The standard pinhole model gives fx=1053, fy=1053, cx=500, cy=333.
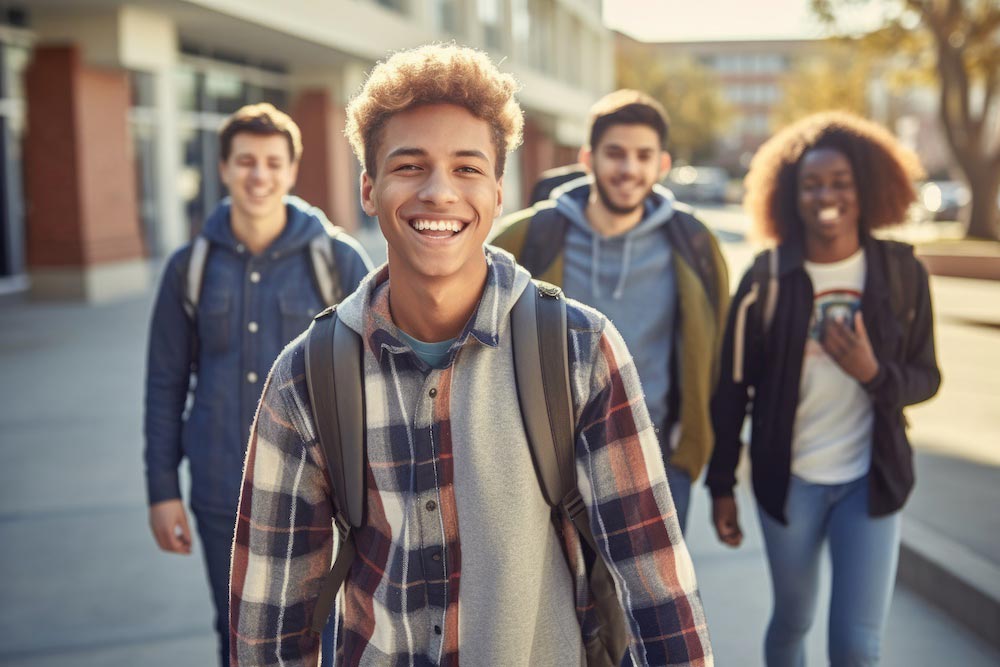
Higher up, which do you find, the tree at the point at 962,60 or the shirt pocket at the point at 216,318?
the tree at the point at 962,60

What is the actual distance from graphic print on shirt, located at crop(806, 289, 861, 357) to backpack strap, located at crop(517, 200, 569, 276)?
1007mm

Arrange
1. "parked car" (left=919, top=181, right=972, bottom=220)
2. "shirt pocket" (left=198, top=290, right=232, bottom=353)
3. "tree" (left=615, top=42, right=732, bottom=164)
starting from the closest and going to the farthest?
"shirt pocket" (left=198, top=290, right=232, bottom=353)
"parked car" (left=919, top=181, right=972, bottom=220)
"tree" (left=615, top=42, right=732, bottom=164)

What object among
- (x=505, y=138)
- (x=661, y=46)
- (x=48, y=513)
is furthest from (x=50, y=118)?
(x=661, y=46)

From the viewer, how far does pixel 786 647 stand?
10.9 ft

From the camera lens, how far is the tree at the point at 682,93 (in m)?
66.5

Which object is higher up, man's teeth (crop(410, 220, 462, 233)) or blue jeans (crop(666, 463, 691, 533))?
man's teeth (crop(410, 220, 462, 233))

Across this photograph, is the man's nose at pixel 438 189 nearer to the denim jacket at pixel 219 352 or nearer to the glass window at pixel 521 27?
the denim jacket at pixel 219 352

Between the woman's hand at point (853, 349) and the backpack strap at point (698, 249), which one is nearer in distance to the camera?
the woman's hand at point (853, 349)

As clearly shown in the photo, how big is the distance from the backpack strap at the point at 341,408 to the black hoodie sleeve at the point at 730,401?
5.99 feet

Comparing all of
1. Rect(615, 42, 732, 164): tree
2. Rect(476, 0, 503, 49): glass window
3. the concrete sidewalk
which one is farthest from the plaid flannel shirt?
Rect(615, 42, 732, 164): tree

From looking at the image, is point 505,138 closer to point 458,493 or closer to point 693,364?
point 458,493

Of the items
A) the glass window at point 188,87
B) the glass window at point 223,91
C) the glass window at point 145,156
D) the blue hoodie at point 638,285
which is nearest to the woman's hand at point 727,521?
the blue hoodie at point 638,285

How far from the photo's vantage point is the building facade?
15.7 meters

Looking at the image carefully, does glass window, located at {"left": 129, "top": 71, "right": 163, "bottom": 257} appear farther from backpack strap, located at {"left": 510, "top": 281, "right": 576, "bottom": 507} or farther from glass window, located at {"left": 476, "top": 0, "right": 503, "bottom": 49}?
backpack strap, located at {"left": 510, "top": 281, "right": 576, "bottom": 507}
